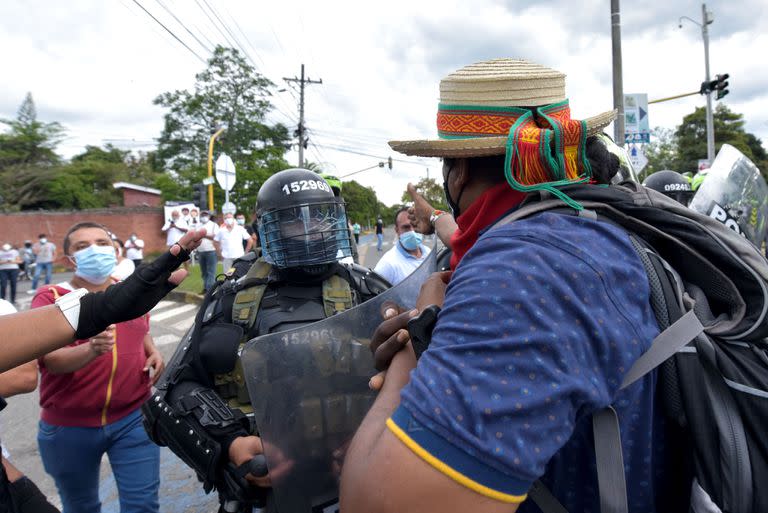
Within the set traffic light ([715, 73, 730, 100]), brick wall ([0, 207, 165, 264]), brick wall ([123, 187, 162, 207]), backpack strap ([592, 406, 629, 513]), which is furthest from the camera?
brick wall ([123, 187, 162, 207])

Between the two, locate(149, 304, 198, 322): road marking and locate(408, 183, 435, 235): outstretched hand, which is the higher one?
locate(408, 183, 435, 235): outstretched hand

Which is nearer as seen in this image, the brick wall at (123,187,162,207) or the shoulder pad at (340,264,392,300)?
the shoulder pad at (340,264,392,300)

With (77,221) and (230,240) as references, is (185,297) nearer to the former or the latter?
(230,240)

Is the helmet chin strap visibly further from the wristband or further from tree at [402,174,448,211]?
the wristband

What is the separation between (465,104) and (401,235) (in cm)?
431

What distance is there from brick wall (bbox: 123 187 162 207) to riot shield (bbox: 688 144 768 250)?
153ft

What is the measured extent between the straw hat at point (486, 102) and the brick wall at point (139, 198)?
4688cm

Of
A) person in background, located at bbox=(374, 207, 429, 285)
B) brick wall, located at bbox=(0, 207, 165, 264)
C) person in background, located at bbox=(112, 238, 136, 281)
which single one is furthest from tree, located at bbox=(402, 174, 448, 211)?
brick wall, located at bbox=(0, 207, 165, 264)

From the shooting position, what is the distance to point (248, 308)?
239 cm

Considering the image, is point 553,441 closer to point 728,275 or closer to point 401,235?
point 728,275

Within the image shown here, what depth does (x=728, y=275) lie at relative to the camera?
3.20 ft

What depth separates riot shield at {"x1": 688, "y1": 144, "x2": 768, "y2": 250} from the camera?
5.76 ft

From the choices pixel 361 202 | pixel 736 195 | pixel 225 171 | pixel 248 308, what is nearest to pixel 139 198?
pixel 361 202

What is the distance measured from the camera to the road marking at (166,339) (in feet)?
26.1
